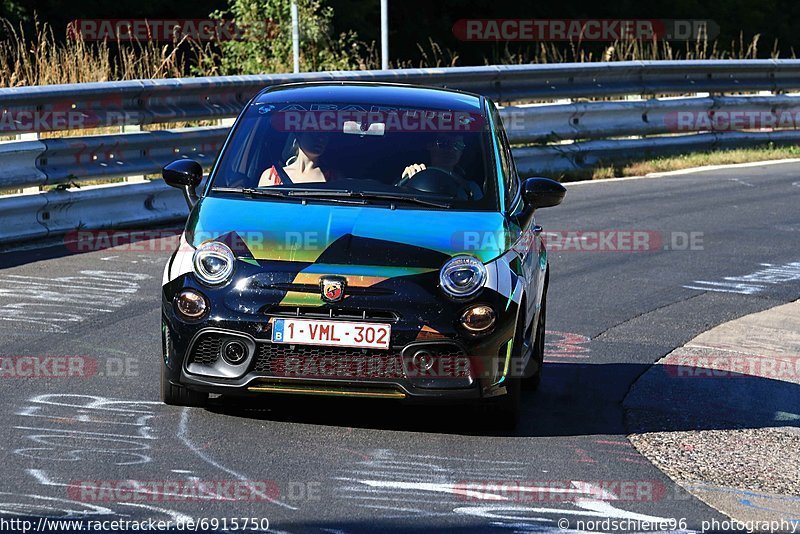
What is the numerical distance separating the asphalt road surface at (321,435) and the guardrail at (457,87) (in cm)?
92

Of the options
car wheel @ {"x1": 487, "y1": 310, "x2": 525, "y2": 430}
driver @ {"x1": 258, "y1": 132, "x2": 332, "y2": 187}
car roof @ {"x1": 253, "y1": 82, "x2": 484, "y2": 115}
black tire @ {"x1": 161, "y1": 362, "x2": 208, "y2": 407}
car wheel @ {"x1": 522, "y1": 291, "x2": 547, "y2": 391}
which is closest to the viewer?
car wheel @ {"x1": 487, "y1": 310, "x2": 525, "y2": 430}

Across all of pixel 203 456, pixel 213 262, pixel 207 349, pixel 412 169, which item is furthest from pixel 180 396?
pixel 412 169

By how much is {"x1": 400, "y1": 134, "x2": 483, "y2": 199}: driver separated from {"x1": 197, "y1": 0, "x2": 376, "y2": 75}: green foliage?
44.7 ft

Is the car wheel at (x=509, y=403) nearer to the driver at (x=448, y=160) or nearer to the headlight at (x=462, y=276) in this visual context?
the headlight at (x=462, y=276)

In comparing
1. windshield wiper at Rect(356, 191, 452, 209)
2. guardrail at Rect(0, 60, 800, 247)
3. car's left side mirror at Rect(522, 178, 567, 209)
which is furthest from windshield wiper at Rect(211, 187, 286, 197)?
guardrail at Rect(0, 60, 800, 247)

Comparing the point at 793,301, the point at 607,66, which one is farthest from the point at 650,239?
the point at 607,66

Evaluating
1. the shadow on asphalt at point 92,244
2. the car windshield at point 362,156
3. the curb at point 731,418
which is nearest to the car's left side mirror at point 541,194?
the car windshield at point 362,156

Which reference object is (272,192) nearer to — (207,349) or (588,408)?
(207,349)

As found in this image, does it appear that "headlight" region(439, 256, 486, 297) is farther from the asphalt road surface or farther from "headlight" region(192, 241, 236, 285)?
"headlight" region(192, 241, 236, 285)

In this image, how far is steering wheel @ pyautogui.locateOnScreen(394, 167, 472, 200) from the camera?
7387mm

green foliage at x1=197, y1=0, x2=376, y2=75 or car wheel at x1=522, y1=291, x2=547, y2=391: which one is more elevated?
green foliage at x1=197, y1=0, x2=376, y2=75

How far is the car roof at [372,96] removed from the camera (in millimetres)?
7973

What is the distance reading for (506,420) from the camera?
6.84 m

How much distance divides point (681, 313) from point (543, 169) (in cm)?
669
